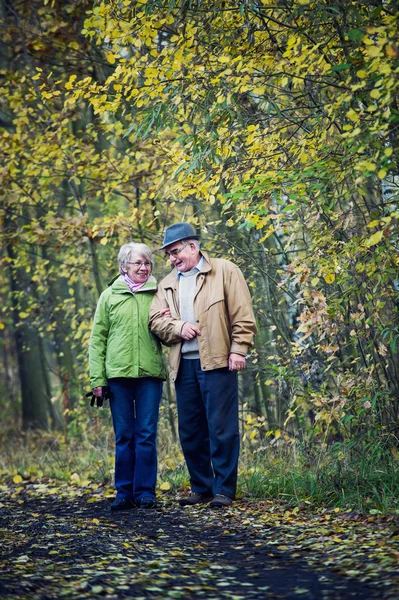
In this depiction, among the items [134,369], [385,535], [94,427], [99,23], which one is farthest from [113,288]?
[94,427]

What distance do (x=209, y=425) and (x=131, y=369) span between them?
79cm

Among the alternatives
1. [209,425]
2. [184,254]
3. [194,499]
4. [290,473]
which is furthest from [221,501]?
[184,254]

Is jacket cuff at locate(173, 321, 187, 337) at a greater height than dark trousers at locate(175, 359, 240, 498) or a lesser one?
greater

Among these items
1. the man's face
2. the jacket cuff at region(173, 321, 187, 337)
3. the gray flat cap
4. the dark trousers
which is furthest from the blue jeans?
the gray flat cap

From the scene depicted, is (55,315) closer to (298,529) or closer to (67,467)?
(67,467)

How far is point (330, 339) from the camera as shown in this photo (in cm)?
722

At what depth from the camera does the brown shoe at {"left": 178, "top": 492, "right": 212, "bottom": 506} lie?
678 cm

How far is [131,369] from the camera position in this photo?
22.3 ft

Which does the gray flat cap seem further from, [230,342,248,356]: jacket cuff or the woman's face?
[230,342,248,356]: jacket cuff

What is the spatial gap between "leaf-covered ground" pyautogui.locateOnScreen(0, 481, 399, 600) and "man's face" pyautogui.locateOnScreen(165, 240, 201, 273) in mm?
1921


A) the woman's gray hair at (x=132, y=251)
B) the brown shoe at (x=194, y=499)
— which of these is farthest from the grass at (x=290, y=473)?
the woman's gray hair at (x=132, y=251)

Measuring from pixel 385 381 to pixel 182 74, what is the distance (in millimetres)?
2921

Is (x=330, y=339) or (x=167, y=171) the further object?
(x=167, y=171)

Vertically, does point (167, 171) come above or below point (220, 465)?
above
